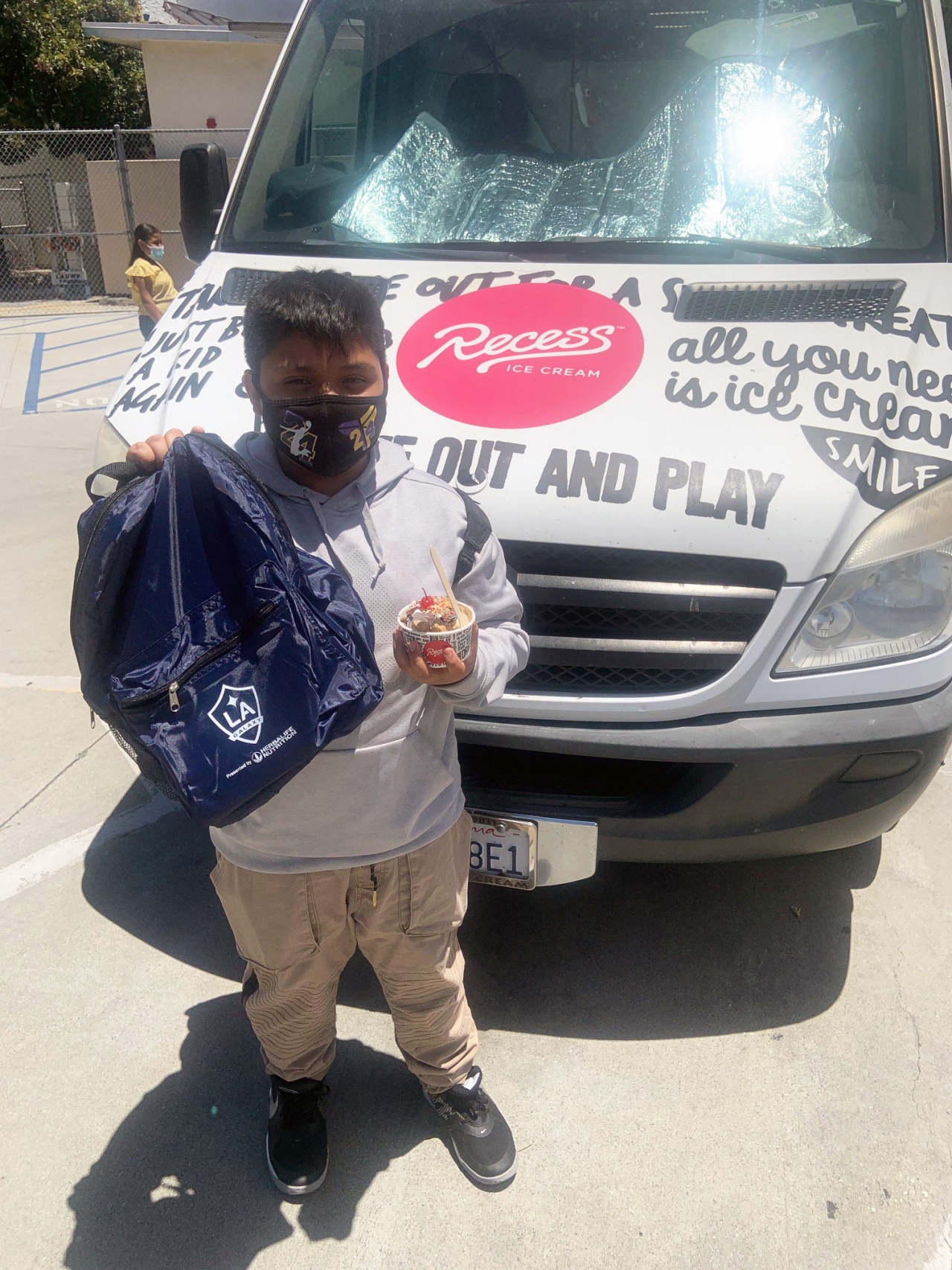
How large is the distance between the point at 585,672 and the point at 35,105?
2295 cm

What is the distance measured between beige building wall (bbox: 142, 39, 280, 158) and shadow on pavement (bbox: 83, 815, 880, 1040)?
16329 millimetres

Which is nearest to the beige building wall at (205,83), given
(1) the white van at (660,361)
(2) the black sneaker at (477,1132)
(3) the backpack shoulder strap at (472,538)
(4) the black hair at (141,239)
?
(4) the black hair at (141,239)

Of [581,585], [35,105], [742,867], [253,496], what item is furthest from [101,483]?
[35,105]

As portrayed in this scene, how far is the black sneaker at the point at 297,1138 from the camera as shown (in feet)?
6.98

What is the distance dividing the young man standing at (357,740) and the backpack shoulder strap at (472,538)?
0.04ft

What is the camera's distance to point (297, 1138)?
2.16 m

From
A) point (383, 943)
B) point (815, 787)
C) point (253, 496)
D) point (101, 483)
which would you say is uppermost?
point (253, 496)

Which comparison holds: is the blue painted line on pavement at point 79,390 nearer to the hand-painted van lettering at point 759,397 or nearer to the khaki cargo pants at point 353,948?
the hand-painted van lettering at point 759,397

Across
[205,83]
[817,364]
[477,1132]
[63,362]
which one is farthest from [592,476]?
[205,83]

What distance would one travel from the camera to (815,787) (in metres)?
2.28

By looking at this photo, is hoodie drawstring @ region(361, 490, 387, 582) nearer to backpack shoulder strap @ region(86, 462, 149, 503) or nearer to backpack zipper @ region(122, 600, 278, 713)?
backpack zipper @ region(122, 600, 278, 713)

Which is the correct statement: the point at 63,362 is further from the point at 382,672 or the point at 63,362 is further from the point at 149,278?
→ the point at 382,672

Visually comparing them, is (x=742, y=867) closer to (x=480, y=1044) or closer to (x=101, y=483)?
(x=480, y=1044)

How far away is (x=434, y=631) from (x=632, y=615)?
865mm
